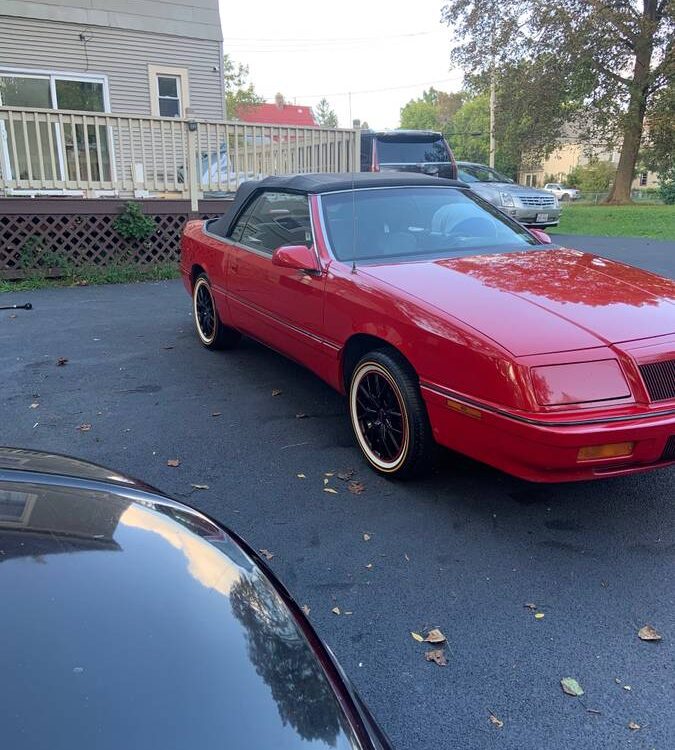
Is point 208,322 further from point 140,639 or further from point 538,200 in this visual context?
point 538,200

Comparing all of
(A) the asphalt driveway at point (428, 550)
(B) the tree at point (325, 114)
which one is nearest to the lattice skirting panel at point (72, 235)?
(A) the asphalt driveway at point (428, 550)

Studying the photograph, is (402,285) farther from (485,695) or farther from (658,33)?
(658,33)

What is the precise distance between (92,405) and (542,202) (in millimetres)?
13137

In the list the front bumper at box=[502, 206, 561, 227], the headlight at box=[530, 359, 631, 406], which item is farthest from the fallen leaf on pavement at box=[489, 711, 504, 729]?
the front bumper at box=[502, 206, 561, 227]

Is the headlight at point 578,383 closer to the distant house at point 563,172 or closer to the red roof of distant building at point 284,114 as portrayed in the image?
the red roof of distant building at point 284,114

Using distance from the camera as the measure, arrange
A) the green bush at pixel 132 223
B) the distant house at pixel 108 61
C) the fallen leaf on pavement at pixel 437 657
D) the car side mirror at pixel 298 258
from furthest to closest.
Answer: the distant house at pixel 108 61 → the green bush at pixel 132 223 → the car side mirror at pixel 298 258 → the fallen leaf on pavement at pixel 437 657

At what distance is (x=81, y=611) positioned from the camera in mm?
1396

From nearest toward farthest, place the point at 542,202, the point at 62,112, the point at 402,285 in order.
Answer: the point at 402,285
the point at 62,112
the point at 542,202

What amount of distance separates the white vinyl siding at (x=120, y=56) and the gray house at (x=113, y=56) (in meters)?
0.02

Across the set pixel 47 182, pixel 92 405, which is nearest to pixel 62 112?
pixel 47 182

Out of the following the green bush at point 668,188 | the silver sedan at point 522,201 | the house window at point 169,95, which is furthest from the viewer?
the green bush at point 668,188

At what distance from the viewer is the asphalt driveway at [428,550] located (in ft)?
6.97

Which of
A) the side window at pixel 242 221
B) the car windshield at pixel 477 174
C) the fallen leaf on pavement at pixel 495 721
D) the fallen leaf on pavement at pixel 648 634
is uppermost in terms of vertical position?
the car windshield at pixel 477 174

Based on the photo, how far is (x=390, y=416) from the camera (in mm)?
3566
